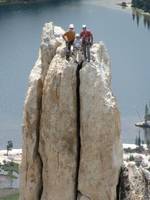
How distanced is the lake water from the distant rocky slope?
5538cm

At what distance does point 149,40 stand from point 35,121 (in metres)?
92.9

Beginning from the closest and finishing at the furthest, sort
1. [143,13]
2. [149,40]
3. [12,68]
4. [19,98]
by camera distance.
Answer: [19,98]
[12,68]
[149,40]
[143,13]

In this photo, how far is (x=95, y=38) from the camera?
85.4 m

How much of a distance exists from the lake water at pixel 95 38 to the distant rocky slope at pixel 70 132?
182ft

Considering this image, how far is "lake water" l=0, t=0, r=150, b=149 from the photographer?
7300 cm

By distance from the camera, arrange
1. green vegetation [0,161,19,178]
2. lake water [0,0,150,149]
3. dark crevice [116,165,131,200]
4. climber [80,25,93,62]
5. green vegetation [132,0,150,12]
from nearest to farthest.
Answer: climber [80,25,93,62], dark crevice [116,165,131,200], green vegetation [0,161,19,178], lake water [0,0,150,149], green vegetation [132,0,150,12]

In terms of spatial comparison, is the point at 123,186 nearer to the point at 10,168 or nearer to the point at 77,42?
the point at 77,42

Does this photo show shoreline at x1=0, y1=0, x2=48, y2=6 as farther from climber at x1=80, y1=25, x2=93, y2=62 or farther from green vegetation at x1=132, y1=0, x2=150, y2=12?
climber at x1=80, y1=25, x2=93, y2=62

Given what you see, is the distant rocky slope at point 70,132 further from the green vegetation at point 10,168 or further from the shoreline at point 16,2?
the shoreline at point 16,2

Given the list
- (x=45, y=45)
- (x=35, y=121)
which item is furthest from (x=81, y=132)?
(x=45, y=45)

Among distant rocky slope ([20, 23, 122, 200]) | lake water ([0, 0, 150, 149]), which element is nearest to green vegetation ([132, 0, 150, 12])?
lake water ([0, 0, 150, 149])

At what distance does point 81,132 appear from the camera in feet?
31.8

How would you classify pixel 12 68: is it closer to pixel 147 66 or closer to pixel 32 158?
pixel 147 66

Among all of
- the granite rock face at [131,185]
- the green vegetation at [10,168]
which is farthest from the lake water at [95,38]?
the granite rock face at [131,185]
